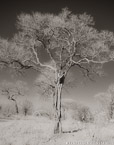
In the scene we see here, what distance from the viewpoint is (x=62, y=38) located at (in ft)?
47.7

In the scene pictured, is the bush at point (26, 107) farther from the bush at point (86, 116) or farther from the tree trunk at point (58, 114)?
the tree trunk at point (58, 114)

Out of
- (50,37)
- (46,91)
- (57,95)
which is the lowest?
(57,95)

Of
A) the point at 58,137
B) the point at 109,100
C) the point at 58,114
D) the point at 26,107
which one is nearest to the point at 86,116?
the point at 109,100

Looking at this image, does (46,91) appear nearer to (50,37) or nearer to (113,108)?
(50,37)

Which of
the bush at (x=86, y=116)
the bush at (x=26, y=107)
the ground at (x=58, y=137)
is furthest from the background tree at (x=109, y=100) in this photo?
the bush at (x=26, y=107)

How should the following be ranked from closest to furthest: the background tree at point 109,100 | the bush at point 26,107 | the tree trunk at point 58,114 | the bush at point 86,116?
the tree trunk at point 58,114
the bush at point 86,116
the background tree at point 109,100
the bush at point 26,107

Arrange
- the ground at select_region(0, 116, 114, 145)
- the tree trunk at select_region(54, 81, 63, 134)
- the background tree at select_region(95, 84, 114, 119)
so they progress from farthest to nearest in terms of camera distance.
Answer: the background tree at select_region(95, 84, 114, 119), the tree trunk at select_region(54, 81, 63, 134), the ground at select_region(0, 116, 114, 145)

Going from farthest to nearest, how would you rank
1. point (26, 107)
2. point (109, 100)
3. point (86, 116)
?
point (26, 107) → point (109, 100) → point (86, 116)

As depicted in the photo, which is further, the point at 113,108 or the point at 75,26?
the point at 113,108

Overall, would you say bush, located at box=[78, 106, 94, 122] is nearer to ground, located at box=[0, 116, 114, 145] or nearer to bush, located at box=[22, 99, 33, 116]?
ground, located at box=[0, 116, 114, 145]

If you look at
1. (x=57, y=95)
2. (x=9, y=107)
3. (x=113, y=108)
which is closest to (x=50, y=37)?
(x=57, y=95)

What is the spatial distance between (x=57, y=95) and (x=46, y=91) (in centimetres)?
1425

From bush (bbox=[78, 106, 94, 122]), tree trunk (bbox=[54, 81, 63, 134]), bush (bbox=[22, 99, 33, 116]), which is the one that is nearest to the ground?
tree trunk (bbox=[54, 81, 63, 134])

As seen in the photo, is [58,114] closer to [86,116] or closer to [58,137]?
[58,137]
